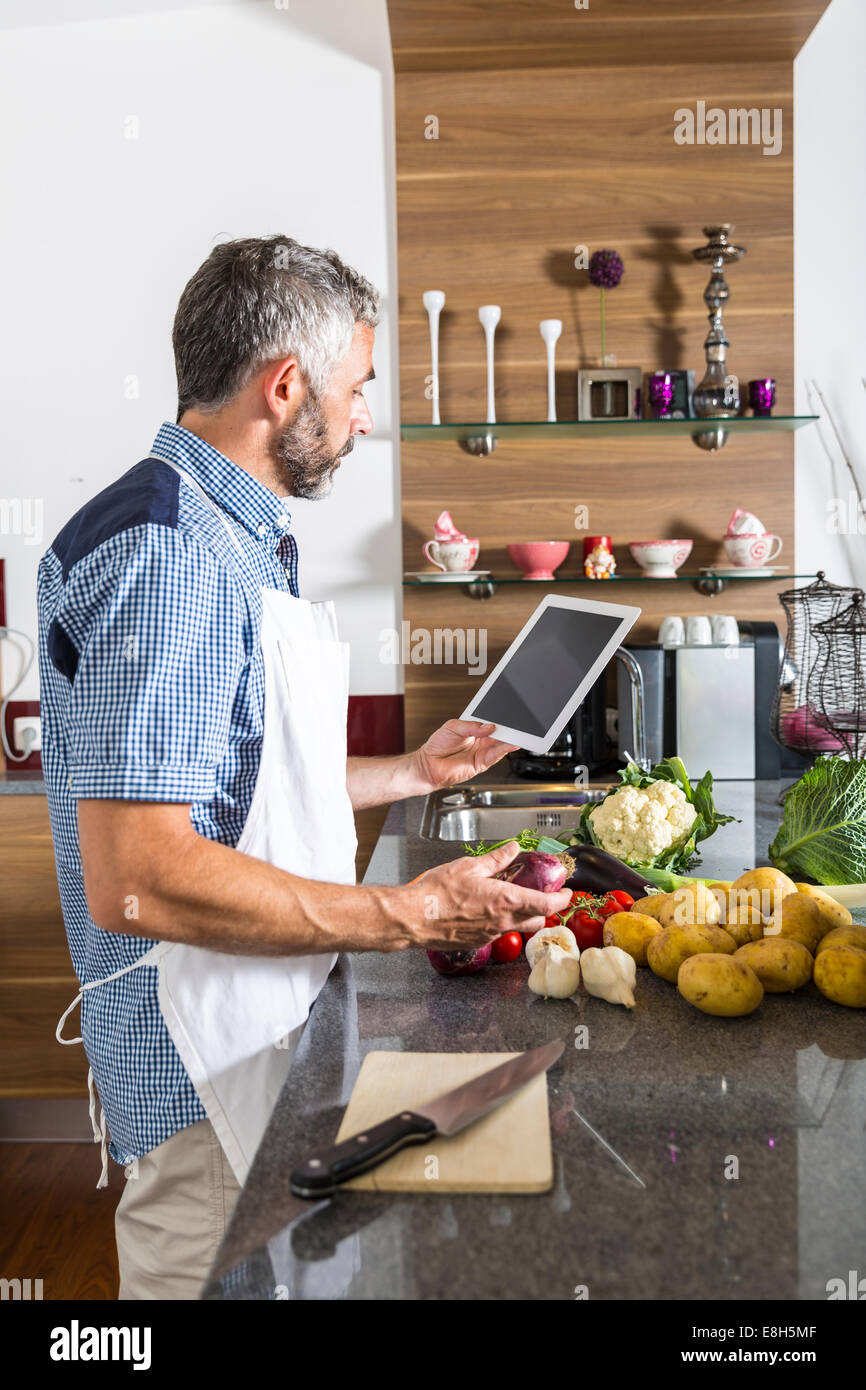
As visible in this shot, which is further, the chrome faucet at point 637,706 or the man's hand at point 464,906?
the chrome faucet at point 637,706

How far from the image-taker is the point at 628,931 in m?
1.07

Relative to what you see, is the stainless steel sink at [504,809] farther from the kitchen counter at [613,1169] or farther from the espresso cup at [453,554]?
the kitchen counter at [613,1169]

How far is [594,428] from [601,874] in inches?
53.3

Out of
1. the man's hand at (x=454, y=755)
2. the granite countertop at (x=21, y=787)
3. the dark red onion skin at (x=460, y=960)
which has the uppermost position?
the man's hand at (x=454, y=755)

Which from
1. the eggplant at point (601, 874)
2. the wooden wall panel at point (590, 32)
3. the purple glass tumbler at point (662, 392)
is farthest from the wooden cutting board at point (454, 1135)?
the wooden wall panel at point (590, 32)

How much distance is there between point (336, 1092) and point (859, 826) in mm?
753

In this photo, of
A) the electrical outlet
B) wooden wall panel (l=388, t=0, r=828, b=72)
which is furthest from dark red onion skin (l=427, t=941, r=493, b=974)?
wooden wall panel (l=388, t=0, r=828, b=72)

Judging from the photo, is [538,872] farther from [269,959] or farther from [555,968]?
[269,959]

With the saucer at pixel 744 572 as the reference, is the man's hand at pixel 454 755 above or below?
below

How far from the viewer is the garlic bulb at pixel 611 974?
1.00 meters

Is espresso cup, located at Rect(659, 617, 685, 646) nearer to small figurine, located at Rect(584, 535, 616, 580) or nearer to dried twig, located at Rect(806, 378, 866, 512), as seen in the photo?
small figurine, located at Rect(584, 535, 616, 580)

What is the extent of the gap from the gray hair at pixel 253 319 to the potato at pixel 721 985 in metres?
0.69

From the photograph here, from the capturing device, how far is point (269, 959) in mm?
1038

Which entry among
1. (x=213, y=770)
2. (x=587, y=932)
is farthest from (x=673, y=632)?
(x=213, y=770)
